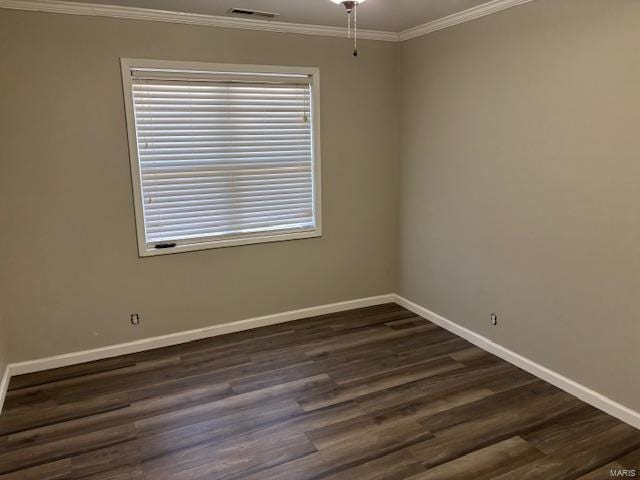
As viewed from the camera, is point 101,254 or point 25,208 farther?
point 101,254

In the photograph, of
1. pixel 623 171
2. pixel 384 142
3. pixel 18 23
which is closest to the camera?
pixel 623 171

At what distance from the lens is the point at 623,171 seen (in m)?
2.55

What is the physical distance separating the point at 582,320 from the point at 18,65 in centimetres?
388

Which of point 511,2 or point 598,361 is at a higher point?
point 511,2

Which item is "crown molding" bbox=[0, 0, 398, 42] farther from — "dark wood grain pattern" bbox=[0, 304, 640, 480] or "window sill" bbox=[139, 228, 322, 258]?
"dark wood grain pattern" bbox=[0, 304, 640, 480]

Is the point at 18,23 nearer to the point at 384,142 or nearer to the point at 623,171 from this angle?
the point at 384,142

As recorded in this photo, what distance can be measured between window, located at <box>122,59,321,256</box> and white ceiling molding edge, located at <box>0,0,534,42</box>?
30 cm

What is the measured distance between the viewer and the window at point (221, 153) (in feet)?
11.5

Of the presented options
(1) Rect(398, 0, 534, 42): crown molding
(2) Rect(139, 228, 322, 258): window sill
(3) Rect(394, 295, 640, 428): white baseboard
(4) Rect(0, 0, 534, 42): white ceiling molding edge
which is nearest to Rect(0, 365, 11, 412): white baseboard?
(2) Rect(139, 228, 322, 258): window sill

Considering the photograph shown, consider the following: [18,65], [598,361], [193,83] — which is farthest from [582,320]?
[18,65]

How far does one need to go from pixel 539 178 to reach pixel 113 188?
115 inches

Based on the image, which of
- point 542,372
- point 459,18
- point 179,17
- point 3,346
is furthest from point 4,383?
point 459,18

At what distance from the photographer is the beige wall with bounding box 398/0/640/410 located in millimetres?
2586

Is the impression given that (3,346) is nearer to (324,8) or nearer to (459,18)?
(324,8)
